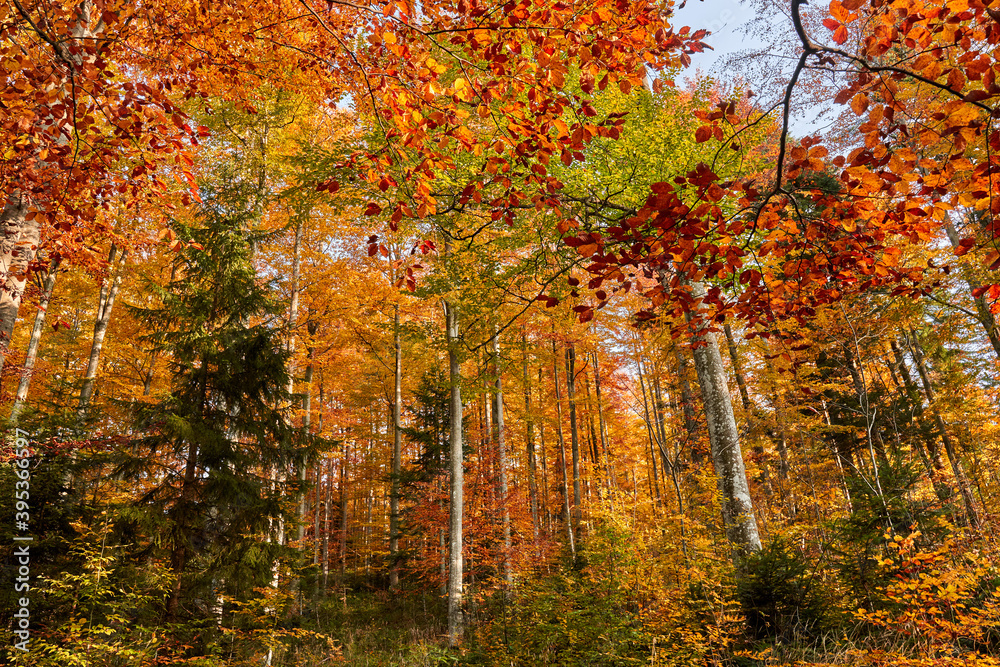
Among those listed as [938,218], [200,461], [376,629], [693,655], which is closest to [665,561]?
[693,655]

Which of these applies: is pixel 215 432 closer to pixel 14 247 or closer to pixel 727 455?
pixel 14 247

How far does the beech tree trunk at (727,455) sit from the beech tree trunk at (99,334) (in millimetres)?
9106

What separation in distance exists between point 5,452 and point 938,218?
796 cm

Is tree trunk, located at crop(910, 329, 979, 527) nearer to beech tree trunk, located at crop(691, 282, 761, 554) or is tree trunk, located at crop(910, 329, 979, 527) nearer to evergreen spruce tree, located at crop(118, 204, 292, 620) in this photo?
beech tree trunk, located at crop(691, 282, 761, 554)

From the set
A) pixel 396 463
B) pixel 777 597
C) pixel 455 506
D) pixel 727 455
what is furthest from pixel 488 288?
pixel 396 463

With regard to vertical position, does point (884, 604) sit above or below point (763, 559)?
below

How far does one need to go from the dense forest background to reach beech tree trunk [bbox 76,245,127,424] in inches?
7.0

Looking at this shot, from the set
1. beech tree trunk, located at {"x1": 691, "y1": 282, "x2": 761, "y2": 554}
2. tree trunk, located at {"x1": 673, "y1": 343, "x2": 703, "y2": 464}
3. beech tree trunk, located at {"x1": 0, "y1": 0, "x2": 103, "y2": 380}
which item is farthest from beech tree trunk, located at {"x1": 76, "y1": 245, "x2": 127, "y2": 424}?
tree trunk, located at {"x1": 673, "y1": 343, "x2": 703, "y2": 464}

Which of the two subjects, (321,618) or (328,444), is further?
(321,618)

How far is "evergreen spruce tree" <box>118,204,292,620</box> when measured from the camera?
6133 mm

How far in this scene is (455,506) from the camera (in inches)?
350

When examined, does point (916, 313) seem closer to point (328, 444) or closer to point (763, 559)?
point (763, 559)

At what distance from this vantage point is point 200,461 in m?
6.41

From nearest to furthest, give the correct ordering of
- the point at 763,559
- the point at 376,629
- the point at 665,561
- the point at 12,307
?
the point at 12,307
the point at 763,559
the point at 665,561
the point at 376,629
